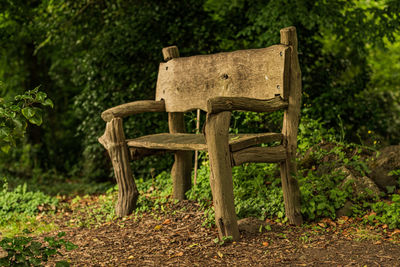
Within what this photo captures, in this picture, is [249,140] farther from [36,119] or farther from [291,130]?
[36,119]

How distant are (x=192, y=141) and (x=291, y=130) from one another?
85 cm

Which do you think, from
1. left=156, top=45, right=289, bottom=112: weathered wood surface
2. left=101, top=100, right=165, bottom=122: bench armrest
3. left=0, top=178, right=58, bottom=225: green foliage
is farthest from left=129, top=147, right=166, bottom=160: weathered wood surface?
left=0, top=178, right=58, bottom=225: green foliage

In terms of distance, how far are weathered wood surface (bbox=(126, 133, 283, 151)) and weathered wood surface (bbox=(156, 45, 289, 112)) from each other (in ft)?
1.18

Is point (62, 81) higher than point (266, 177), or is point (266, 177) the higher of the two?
point (62, 81)

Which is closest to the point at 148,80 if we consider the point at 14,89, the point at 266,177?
the point at 266,177

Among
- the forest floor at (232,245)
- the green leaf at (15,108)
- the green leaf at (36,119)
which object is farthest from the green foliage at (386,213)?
the green leaf at (15,108)

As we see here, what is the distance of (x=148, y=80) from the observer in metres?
6.66

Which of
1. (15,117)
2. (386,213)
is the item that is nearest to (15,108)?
(15,117)

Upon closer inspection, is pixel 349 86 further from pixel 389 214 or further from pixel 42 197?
pixel 42 197

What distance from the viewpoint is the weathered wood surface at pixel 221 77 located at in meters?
3.91

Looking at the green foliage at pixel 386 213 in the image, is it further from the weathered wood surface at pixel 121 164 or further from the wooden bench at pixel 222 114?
the weathered wood surface at pixel 121 164

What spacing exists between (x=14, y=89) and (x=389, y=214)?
7.18m

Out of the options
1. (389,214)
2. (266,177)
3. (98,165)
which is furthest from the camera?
(98,165)

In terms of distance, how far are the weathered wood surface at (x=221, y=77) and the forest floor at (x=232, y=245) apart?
114cm
